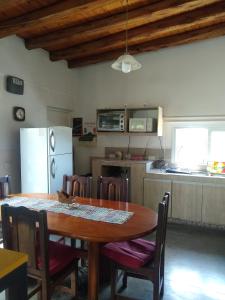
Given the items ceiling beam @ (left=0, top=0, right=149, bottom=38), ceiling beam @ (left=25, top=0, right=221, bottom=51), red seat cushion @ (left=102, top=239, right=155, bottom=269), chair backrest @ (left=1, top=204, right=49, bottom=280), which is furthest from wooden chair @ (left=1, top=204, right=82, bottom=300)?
ceiling beam @ (left=25, top=0, right=221, bottom=51)

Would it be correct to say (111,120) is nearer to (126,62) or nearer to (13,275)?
(126,62)

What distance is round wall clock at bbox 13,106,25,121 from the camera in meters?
3.66

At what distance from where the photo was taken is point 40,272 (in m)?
1.69

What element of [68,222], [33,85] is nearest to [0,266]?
[68,222]

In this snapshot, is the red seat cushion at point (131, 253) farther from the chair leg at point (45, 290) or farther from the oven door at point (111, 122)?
the oven door at point (111, 122)

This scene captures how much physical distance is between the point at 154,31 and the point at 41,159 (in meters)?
2.46

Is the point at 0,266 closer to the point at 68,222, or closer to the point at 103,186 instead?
the point at 68,222

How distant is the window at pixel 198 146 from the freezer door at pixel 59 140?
6.14 feet

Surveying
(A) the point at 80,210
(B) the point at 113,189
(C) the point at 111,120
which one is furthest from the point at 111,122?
(A) the point at 80,210

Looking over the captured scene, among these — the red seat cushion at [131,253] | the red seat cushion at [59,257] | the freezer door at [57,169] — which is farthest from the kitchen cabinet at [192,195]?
the red seat cushion at [59,257]

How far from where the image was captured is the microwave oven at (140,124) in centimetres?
411

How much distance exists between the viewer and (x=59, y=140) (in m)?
3.74

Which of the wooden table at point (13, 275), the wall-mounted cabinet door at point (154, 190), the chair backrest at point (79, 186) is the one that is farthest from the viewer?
the wall-mounted cabinet door at point (154, 190)

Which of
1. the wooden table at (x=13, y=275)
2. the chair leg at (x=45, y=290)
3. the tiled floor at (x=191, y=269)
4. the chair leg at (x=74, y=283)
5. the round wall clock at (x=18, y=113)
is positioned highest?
the round wall clock at (x=18, y=113)
